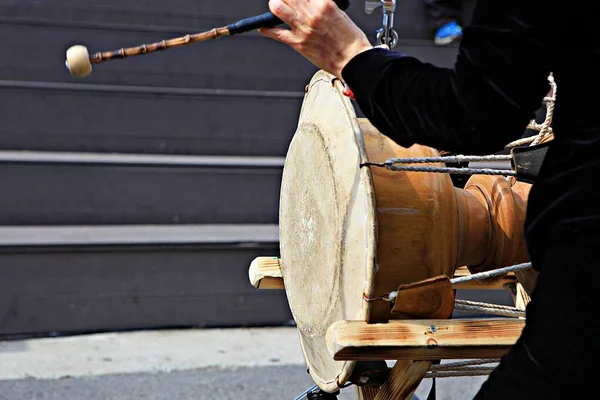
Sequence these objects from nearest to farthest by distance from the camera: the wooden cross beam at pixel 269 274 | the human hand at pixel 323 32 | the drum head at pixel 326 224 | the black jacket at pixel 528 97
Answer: the black jacket at pixel 528 97
the human hand at pixel 323 32
the drum head at pixel 326 224
the wooden cross beam at pixel 269 274

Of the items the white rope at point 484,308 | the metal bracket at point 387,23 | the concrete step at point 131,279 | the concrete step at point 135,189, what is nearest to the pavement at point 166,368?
the concrete step at point 131,279

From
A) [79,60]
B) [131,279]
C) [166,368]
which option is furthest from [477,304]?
[131,279]

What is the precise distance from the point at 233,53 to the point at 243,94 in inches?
6.5

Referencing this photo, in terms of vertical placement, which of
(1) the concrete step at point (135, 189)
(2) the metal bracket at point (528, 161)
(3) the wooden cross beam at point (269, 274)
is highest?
(2) the metal bracket at point (528, 161)

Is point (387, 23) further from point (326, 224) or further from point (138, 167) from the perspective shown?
point (138, 167)

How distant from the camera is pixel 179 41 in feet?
3.80

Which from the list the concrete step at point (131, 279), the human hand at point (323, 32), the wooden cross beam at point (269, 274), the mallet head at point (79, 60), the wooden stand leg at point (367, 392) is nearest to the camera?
the human hand at point (323, 32)

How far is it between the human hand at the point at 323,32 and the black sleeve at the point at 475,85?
→ 0.03m

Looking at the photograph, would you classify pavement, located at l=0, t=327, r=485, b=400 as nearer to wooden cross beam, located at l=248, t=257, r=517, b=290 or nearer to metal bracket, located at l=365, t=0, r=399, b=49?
wooden cross beam, located at l=248, t=257, r=517, b=290

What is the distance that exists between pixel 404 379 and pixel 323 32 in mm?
622

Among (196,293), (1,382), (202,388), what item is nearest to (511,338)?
(202,388)

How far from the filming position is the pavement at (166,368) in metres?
2.60

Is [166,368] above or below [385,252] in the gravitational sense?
below

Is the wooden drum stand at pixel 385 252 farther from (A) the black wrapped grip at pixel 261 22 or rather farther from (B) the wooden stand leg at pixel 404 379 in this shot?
(A) the black wrapped grip at pixel 261 22
